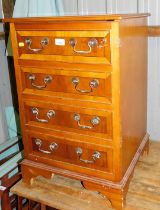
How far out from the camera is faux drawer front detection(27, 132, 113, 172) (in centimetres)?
134

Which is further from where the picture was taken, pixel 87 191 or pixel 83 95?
pixel 87 191

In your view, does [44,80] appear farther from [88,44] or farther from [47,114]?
[88,44]

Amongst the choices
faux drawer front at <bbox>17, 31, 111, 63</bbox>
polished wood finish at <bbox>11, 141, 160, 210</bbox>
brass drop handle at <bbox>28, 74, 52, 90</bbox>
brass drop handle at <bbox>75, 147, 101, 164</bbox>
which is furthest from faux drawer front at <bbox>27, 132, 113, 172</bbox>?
faux drawer front at <bbox>17, 31, 111, 63</bbox>

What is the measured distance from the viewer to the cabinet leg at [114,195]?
1319 mm

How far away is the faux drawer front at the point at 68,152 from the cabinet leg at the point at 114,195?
0.09 metres

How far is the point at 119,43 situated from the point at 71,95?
335 millimetres

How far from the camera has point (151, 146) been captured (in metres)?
1.84

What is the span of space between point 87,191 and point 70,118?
0.41 m

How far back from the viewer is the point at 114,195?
1333 mm

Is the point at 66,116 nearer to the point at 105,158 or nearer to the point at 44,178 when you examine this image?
the point at 105,158

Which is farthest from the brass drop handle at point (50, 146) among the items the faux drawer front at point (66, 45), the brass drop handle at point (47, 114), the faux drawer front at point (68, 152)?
the faux drawer front at point (66, 45)

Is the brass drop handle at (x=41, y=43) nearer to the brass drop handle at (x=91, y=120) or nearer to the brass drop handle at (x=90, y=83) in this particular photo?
the brass drop handle at (x=90, y=83)

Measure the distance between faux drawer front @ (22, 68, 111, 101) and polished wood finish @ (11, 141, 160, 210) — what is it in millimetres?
535

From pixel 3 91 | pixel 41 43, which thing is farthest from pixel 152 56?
pixel 3 91
